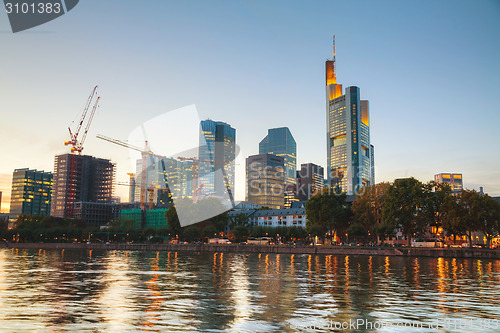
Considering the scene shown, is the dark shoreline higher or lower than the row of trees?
lower

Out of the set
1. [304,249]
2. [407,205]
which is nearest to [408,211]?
[407,205]

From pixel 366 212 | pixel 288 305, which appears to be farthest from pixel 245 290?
pixel 366 212

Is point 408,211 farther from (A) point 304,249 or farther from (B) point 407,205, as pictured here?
(A) point 304,249

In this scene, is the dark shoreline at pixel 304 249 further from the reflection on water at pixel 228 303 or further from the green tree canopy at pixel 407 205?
the reflection on water at pixel 228 303

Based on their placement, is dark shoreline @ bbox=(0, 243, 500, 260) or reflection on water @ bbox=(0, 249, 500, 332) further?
dark shoreline @ bbox=(0, 243, 500, 260)

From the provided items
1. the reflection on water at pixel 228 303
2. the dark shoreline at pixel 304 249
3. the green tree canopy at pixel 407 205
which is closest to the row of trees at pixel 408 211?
the green tree canopy at pixel 407 205

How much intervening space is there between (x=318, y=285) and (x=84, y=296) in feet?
64.7

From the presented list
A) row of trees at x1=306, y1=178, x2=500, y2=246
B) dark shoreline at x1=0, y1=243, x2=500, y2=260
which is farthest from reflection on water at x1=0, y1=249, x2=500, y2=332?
row of trees at x1=306, y1=178, x2=500, y2=246

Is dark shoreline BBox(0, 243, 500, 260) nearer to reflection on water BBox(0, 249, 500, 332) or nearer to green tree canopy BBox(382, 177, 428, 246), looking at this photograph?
green tree canopy BBox(382, 177, 428, 246)

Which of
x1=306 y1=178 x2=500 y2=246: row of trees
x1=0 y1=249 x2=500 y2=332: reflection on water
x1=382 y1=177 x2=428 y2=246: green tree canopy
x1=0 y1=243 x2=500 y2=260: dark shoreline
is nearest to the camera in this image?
x1=0 y1=249 x2=500 y2=332: reflection on water

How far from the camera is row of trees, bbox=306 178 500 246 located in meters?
106

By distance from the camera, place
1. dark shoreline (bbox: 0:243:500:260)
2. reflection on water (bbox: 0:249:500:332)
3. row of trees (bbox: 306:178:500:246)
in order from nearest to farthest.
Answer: reflection on water (bbox: 0:249:500:332), dark shoreline (bbox: 0:243:500:260), row of trees (bbox: 306:178:500:246)

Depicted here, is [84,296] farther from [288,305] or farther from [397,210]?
[397,210]

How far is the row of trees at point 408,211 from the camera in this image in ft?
347
